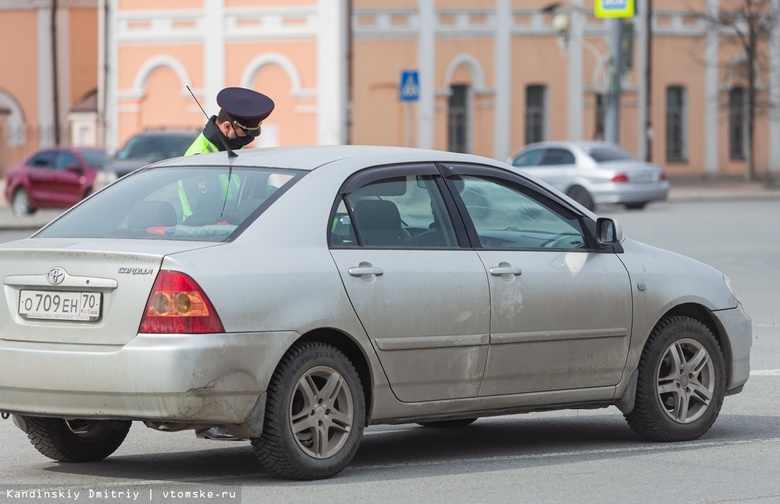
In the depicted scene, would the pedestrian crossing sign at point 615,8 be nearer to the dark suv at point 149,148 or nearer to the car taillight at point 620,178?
the car taillight at point 620,178

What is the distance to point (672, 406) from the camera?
8359 mm

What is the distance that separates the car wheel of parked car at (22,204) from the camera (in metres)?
34.0

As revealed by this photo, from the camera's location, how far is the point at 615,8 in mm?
36406

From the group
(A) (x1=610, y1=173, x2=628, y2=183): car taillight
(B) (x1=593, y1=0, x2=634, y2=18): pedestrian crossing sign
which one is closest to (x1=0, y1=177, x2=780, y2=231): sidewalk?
(B) (x1=593, y1=0, x2=634, y2=18): pedestrian crossing sign

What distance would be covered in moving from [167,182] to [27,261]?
3.01 feet

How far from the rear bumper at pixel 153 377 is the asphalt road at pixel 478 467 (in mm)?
350

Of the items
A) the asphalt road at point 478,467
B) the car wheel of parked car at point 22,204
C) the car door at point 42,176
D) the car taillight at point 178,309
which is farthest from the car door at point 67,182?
the car taillight at point 178,309

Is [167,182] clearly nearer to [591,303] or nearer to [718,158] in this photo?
[591,303]

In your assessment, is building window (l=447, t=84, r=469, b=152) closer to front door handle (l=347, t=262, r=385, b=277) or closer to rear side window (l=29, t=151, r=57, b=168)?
rear side window (l=29, t=151, r=57, b=168)

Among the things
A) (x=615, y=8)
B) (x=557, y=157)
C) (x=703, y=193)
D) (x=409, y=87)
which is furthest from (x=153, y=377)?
(x=703, y=193)

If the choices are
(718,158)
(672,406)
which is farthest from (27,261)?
(718,158)

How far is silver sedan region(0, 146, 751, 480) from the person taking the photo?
6715mm

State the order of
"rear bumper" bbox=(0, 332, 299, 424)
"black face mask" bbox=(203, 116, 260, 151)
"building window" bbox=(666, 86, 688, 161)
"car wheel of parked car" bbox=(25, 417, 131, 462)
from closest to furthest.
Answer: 1. "rear bumper" bbox=(0, 332, 299, 424)
2. "car wheel of parked car" bbox=(25, 417, 131, 462)
3. "black face mask" bbox=(203, 116, 260, 151)
4. "building window" bbox=(666, 86, 688, 161)

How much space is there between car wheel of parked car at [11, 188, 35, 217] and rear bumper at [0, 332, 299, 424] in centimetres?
2770
